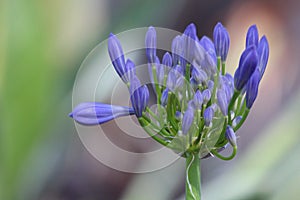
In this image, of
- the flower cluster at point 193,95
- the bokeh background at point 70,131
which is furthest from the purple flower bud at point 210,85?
the bokeh background at point 70,131

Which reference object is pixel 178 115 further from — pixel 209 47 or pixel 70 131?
pixel 70 131

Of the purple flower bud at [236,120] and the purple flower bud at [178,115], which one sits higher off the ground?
the purple flower bud at [236,120]

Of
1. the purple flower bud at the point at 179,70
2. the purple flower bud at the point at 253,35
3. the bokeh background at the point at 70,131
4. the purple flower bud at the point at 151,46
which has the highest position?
the purple flower bud at the point at 253,35

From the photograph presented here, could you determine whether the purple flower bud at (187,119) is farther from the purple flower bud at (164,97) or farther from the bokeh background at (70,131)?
the bokeh background at (70,131)

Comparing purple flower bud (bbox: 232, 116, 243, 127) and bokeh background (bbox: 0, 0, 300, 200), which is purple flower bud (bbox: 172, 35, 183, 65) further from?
bokeh background (bbox: 0, 0, 300, 200)

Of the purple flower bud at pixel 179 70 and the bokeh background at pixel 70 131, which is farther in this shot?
the bokeh background at pixel 70 131

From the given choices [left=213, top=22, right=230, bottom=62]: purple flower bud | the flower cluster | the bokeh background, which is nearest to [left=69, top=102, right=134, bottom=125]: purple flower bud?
the flower cluster

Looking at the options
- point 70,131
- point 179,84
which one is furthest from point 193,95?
point 70,131

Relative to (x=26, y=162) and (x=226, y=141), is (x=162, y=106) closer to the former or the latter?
(x=226, y=141)
